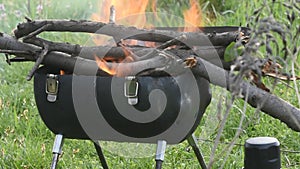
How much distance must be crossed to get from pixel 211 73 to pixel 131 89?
0.23 metres

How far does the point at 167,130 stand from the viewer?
6.44 ft

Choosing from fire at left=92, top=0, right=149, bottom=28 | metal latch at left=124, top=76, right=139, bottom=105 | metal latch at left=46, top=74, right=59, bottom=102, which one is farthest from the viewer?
fire at left=92, top=0, right=149, bottom=28

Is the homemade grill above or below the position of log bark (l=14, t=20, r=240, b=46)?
below

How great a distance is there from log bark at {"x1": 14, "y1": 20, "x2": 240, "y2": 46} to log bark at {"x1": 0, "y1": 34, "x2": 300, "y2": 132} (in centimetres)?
6

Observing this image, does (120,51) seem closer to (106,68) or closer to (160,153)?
(106,68)

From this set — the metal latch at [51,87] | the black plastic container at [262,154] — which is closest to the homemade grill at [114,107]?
the metal latch at [51,87]

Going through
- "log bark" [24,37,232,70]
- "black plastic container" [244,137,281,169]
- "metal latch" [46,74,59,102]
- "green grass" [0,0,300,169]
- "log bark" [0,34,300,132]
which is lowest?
"green grass" [0,0,300,169]

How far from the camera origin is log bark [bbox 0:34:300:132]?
1757 millimetres

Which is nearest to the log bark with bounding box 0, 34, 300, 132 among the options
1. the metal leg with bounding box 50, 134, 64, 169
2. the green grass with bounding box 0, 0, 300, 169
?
the metal leg with bounding box 50, 134, 64, 169

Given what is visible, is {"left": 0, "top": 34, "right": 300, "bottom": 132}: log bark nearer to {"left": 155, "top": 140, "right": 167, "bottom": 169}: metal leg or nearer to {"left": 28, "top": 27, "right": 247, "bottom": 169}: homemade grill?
{"left": 28, "top": 27, "right": 247, "bottom": 169}: homemade grill

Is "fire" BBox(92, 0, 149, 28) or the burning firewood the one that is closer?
the burning firewood

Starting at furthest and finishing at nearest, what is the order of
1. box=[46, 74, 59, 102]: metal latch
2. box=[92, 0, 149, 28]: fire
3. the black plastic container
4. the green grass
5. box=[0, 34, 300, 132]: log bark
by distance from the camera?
1. the green grass
2. box=[92, 0, 149, 28]: fire
3. box=[46, 74, 59, 102]: metal latch
4. box=[0, 34, 300, 132]: log bark
5. the black plastic container

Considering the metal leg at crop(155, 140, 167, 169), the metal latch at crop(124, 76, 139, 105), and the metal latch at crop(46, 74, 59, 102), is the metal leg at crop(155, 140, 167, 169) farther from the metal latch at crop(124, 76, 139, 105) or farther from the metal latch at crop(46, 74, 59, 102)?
the metal latch at crop(46, 74, 59, 102)

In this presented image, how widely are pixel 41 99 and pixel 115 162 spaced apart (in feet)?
3.37
